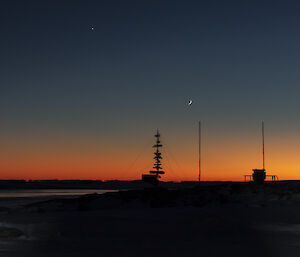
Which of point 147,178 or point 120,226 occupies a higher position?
point 147,178

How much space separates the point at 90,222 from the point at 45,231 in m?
2.18

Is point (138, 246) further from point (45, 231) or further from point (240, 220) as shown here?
point (240, 220)

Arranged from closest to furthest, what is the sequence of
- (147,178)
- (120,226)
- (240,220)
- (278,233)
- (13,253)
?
(13,253)
(278,233)
(120,226)
(240,220)
(147,178)

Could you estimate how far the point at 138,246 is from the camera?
37.8 feet

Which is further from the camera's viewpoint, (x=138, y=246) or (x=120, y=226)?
(x=120, y=226)

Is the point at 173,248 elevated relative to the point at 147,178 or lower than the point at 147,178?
lower

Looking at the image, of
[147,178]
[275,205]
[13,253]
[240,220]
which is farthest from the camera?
[147,178]

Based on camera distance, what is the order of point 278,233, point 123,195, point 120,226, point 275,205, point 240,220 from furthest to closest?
point 123,195 → point 275,205 → point 240,220 → point 120,226 → point 278,233

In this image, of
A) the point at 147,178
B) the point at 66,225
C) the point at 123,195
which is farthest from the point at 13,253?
the point at 147,178

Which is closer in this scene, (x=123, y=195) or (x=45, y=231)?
(x=45, y=231)

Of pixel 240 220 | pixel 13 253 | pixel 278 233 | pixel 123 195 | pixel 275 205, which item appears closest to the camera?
pixel 13 253

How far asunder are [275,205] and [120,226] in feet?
32.6

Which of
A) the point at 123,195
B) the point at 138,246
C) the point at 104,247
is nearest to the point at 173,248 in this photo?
the point at 138,246

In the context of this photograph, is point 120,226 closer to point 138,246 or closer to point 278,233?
point 138,246
